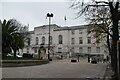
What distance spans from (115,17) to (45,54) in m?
51.0

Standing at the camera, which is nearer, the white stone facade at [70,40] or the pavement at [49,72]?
the pavement at [49,72]

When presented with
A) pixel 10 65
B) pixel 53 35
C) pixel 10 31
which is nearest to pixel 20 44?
pixel 10 31

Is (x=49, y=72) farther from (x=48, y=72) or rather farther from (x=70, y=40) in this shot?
(x=70, y=40)

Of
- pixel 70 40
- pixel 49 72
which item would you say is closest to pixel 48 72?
pixel 49 72

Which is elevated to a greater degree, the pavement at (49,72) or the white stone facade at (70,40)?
the white stone facade at (70,40)

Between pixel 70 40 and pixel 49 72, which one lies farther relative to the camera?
pixel 70 40

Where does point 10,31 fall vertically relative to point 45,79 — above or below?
above

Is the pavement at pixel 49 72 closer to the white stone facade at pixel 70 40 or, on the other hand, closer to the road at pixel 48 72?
the road at pixel 48 72

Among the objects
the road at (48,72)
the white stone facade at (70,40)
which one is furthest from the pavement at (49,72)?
the white stone facade at (70,40)

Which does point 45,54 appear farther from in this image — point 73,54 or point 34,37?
point 34,37

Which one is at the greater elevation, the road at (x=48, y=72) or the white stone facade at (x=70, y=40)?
the white stone facade at (x=70, y=40)

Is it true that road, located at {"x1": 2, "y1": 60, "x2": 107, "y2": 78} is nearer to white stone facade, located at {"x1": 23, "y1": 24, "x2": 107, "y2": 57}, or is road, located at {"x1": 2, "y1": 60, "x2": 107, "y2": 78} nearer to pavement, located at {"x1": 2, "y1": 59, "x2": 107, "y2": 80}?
pavement, located at {"x1": 2, "y1": 59, "x2": 107, "y2": 80}

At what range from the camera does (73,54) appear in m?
86.9

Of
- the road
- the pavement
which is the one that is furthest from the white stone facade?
the road
